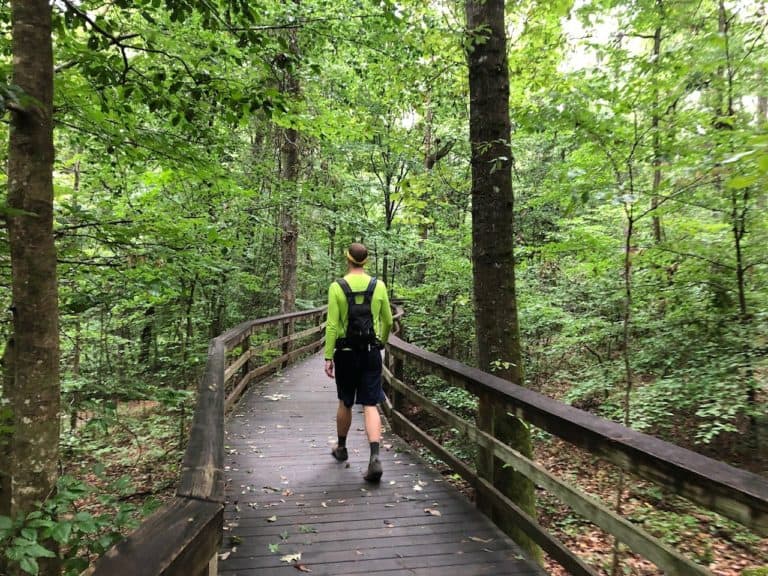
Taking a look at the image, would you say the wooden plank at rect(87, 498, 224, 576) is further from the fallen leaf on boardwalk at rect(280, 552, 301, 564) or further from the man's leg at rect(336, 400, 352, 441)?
the man's leg at rect(336, 400, 352, 441)

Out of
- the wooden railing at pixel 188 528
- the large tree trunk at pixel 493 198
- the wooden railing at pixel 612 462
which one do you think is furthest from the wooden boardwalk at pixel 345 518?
the wooden railing at pixel 188 528

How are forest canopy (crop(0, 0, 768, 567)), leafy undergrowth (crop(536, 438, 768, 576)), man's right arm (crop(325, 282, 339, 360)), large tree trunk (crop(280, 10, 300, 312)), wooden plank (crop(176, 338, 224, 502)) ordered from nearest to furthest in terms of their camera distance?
wooden plank (crop(176, 338, 224, 502))
forest canopy (crop(0, 0, 768, 567))
man's right arm (crop(325, 282, 339, 360))
leafy undergrowth (crop(536, 438, 768, 576))
large tree trunk (crop(280, 10, 300, 312))

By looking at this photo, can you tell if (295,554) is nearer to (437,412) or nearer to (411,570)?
(411,570)

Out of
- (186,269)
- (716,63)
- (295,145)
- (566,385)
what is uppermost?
(295,145)

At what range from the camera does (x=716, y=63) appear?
4.59 meters

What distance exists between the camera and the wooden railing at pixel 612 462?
1636 millimetres

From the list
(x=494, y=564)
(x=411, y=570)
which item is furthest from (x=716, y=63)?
(x=411, y=570)

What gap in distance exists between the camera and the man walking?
14.3 ft

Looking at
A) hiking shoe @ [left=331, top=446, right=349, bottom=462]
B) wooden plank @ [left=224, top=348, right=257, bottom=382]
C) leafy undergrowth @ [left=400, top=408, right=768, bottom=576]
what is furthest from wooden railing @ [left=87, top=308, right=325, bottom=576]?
leafy undergrowth @ [left=400, top=408, right=768, bottom=576]

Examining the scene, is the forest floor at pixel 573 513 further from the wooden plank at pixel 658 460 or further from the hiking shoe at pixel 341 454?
the hiking shoe at pixel 341 454

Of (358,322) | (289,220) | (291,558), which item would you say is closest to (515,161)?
(358,322)

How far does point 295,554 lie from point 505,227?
3.01m

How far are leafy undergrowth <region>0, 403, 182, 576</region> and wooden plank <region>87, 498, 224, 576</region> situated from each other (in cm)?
55

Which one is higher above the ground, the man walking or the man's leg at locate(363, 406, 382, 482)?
the man walking
